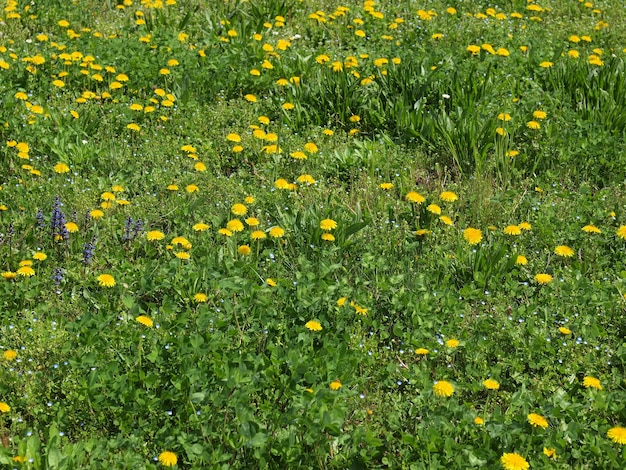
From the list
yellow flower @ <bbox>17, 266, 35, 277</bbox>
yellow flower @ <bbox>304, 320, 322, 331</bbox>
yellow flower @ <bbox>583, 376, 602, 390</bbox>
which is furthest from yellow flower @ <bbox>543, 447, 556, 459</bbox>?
yellow flower @ <bbox>17, 266, 35, 277</bbox>

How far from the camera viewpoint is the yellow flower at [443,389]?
3078 mm

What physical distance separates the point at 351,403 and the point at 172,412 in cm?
69

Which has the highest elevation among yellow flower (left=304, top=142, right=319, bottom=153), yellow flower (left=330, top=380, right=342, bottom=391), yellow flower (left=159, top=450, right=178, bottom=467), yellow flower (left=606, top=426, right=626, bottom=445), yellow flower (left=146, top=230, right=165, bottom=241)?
yellow flower (left=606, top=426, right=626, bottom=445)

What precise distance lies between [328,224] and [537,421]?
4.95ft

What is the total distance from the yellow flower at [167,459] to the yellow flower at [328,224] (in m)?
1.54

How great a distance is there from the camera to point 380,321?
354 centimetres

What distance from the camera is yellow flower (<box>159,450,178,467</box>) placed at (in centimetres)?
276

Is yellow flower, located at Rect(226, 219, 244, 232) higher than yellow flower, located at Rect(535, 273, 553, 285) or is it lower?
lower

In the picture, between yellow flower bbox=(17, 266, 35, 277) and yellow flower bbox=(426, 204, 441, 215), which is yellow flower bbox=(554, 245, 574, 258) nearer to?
yellow flower bbox=(426, 204, 441, 215)

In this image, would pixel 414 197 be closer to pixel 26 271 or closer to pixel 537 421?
Answer: pixel 537 421

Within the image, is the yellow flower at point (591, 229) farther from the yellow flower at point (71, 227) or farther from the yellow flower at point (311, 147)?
the yellow flower at point (71, 227)

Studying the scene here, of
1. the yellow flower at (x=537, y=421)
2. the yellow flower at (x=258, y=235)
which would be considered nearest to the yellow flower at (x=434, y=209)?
the yellow flower at (x=258, y=235)

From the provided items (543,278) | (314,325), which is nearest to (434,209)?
(543,278)

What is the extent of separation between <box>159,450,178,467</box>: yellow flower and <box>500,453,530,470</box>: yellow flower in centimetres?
113
